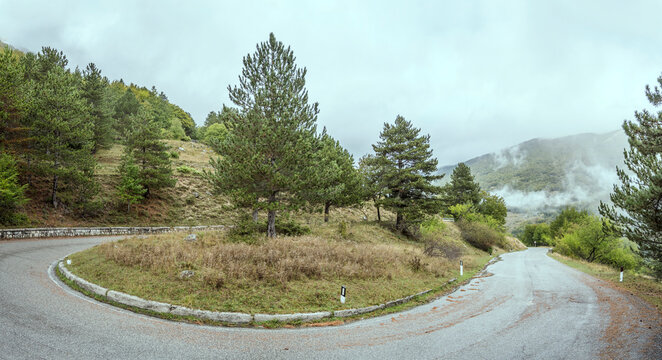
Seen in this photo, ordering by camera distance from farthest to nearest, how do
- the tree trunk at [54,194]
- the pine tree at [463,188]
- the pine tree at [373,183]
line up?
the pine tree at [463,188], the pine tree at [373,183], the tree trunk at [54,194]

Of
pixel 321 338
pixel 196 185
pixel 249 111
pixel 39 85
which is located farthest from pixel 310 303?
pixel 196 185

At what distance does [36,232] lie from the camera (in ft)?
64.1

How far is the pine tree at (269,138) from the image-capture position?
15.2 m

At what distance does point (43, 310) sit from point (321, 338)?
710 centimetres

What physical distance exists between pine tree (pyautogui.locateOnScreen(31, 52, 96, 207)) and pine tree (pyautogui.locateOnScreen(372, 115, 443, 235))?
2837cm

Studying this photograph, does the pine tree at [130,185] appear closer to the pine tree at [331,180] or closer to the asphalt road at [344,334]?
the asphalt road at [344,334]

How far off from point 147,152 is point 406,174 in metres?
28.0

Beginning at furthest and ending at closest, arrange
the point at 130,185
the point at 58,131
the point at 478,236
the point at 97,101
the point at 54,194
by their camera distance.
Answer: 1. the point at 478,236
2. the point at 97,101
3. the point at 130,185
4. the point at 54,194
5. the point at 58,131

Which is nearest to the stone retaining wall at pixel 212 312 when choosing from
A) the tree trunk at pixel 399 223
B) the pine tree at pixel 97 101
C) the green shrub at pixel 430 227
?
the tree trunk at pixel 399 223

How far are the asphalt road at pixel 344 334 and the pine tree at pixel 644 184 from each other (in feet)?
15.2

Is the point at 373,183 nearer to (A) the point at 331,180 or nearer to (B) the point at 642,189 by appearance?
(A) the point at 331,180

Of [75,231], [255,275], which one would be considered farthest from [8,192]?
[255,275]

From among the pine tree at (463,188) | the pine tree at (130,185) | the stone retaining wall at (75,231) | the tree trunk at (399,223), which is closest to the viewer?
the stone retaining wall at (75,231)

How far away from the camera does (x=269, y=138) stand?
1518 centimetres
